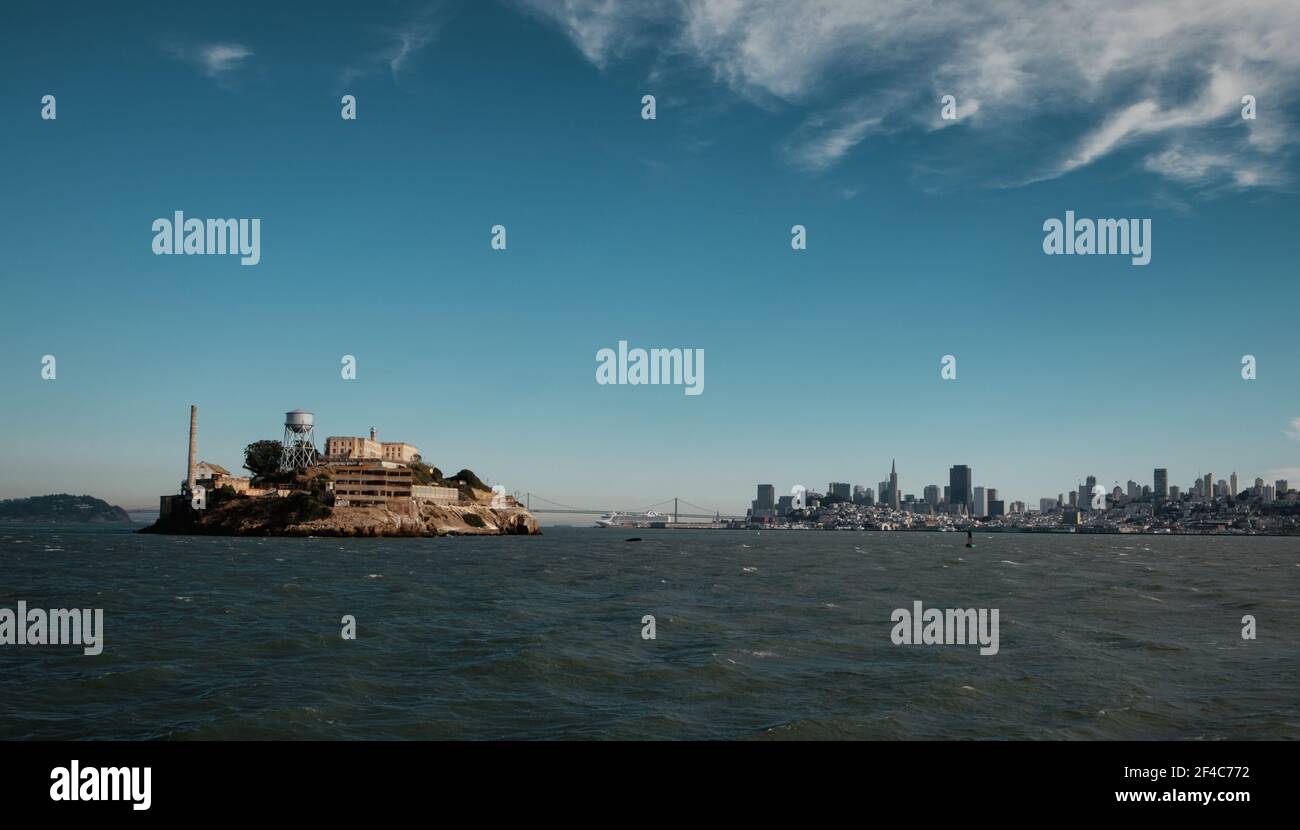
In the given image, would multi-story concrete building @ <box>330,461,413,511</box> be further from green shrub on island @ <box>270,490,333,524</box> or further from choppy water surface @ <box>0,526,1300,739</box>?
choppy water surface @ <box>0,526,1300,739</box>

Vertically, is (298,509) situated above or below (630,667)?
below

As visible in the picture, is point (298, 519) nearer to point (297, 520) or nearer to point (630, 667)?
point (297, 520)

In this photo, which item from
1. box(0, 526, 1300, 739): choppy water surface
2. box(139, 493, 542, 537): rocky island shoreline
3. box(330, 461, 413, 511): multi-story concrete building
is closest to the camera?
box(0, 526, 1300, 739): choppy water surface

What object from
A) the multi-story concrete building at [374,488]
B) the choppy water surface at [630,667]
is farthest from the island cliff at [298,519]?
the choppy water surface at [630,667]

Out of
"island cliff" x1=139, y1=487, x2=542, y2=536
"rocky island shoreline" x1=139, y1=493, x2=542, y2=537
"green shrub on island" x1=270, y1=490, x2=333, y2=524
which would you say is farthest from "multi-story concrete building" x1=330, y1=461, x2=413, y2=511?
"green shrub on island" x1=270, y1=490, x2=333, y2=524

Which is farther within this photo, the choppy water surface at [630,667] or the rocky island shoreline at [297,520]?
the rocky island shoreline at [297,520]

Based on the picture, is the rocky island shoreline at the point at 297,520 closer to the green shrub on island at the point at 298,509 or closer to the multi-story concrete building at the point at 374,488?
the green shrub on island at the point at 298,509

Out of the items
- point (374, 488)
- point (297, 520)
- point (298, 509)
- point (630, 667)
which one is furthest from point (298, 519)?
point (630, 667)

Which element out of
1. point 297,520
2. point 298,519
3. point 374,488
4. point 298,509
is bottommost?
point 297,520
